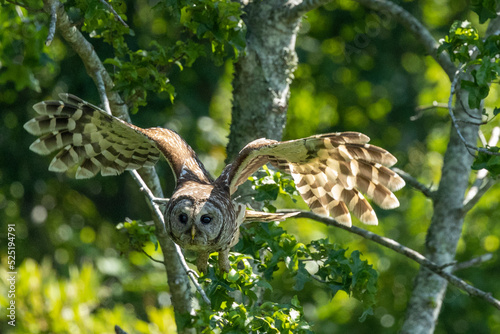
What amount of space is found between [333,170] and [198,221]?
2.95 ft

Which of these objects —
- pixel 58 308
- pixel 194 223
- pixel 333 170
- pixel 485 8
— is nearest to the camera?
pixel 194 223

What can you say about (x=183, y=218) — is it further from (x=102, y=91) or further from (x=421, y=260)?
(x=421, y=260)

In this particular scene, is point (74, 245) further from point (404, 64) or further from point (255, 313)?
point (255, 313)

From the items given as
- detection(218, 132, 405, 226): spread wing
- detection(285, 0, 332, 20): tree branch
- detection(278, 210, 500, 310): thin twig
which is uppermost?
detection(285, 0, 332, 20): tree branch

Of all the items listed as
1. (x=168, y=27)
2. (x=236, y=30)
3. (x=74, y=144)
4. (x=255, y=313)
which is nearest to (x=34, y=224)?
(x=168, y=27)

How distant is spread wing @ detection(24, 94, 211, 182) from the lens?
14.6 feet

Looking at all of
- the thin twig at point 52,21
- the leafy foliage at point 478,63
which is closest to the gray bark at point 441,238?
the leafy foliage at point 478,63

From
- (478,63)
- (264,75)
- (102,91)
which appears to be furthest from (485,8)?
(102,91)

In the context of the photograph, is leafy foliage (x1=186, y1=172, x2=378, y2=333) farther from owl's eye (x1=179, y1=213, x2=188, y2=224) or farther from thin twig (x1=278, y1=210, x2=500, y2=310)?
thin twig (x1=278, y1=210, x2=500, y2=310)

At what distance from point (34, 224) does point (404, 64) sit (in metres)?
6.04

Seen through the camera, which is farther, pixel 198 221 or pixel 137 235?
pixel 137 235

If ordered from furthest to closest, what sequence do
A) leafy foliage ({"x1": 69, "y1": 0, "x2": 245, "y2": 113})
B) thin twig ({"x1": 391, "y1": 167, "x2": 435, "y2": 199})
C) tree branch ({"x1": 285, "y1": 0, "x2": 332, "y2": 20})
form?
thin twig ({"x1": 391, "y1": 167, "x2": 435, "y2": 199}) → tree branch ({"x1": 285, "y1": 0, "x2": 332, "y2": 20}) → leafy foliage ({"x1": 69, "y1": 0, "x2": 245, "y2": 113})

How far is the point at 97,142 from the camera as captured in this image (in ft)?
15.8

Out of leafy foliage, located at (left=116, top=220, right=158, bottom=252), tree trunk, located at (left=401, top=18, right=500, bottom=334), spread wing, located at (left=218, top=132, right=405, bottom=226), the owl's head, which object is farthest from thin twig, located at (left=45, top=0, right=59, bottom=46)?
tree trunk, located at (left=401, top=18, right=500, bottom=334)
